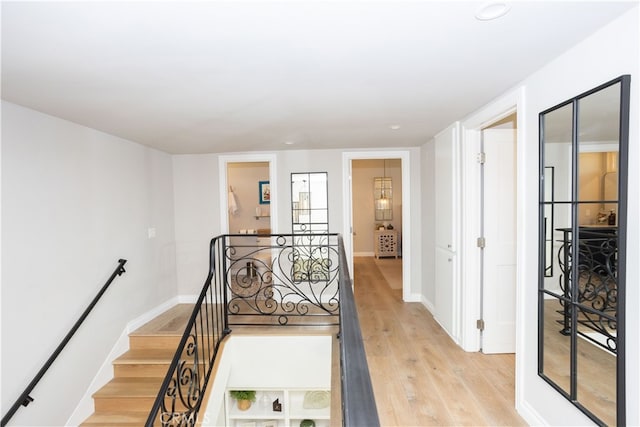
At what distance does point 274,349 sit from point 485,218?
2.68 metres

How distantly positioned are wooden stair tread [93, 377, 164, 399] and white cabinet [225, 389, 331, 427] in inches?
47.9

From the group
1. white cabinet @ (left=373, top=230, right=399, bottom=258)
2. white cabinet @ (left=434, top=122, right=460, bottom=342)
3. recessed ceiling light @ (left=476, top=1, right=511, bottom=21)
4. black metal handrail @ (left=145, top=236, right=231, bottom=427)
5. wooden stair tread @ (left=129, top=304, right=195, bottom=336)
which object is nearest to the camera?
recessed ceiling light @ (left=476, top=1, right=511, bottom=21)

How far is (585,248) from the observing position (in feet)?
5.24

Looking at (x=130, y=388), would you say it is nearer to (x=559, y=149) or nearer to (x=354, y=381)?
(x=354, y=381)

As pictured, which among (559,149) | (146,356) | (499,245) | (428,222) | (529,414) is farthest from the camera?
(428,222)

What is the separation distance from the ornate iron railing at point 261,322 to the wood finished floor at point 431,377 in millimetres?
742

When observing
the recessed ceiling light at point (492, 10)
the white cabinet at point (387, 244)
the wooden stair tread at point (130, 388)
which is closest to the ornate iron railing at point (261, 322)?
the wooden stair tread at point (130, 388)

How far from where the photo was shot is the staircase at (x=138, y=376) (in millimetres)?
2838

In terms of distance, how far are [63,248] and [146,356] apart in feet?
4.83

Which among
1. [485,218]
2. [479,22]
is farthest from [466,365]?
[479,22]

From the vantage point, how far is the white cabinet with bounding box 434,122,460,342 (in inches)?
124

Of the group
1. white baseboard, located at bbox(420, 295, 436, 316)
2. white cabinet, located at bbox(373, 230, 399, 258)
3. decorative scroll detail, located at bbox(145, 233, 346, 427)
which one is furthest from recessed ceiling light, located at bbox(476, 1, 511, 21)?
white cabinet, located at bbox(373, 230, 399, 258)

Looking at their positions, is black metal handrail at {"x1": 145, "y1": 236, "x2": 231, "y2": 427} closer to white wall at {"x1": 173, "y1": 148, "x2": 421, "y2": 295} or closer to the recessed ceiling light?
white wall at {"x1": 173, "y1": 148, "x2": 421, "y2": 295}

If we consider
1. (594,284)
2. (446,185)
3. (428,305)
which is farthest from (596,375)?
(428,305)
